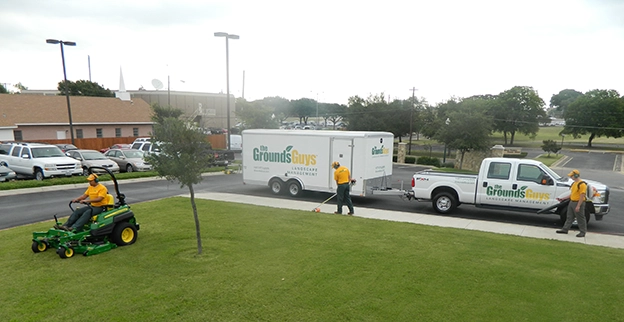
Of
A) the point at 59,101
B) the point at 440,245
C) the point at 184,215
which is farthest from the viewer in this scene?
the point at 59,101

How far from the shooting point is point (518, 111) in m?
72.4

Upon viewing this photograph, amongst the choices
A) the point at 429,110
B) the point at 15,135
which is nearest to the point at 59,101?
the point at 15,135

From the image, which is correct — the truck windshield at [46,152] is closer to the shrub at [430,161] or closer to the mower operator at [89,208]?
the mower operator at [89,208]

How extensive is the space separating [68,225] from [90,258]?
1.00 metres

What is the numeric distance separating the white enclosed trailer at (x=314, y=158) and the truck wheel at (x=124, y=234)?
8.31 m

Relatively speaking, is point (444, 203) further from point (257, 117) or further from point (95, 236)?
point (257, 117)

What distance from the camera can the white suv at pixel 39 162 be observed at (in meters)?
20.3

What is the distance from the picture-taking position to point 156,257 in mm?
8180

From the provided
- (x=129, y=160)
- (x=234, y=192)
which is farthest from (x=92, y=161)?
(x=234, y=192)

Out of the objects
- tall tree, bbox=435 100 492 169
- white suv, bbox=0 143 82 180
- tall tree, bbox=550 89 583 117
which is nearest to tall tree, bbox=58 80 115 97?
white suv, bbox=0 143 82 180

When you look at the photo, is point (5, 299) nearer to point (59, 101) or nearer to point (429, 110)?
point (59, 101)

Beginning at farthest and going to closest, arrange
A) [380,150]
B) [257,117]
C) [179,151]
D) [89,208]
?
[257,117]
[380,150]
[89,208]
[179,151]

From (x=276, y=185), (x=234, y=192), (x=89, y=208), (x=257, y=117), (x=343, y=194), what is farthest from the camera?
(x=257, y=117)

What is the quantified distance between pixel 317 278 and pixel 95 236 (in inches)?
193
